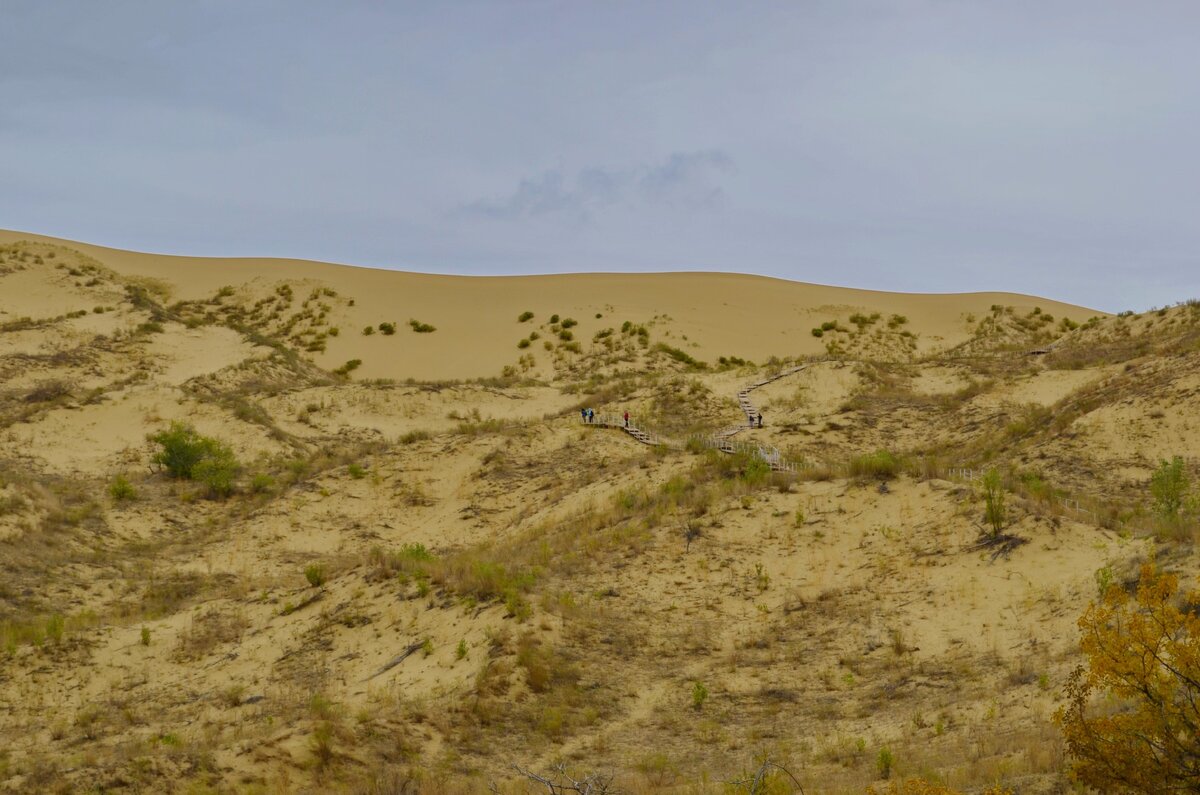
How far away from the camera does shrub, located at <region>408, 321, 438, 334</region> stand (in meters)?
56.1

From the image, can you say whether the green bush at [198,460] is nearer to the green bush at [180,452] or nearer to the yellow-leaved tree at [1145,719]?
the green bush at [180,452]

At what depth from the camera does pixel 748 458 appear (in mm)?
22422

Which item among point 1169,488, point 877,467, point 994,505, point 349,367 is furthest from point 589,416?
point 349,367

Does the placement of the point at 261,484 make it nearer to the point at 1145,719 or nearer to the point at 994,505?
the point at 994,505

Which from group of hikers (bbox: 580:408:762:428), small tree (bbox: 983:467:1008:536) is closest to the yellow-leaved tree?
small tree (bbox: 983:467:1008:536)

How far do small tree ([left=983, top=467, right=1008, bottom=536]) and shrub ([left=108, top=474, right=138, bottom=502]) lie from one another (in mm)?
19349

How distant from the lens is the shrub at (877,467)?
20188mm

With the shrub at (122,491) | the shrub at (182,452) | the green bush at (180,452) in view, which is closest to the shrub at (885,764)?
the shrub at (122,491)

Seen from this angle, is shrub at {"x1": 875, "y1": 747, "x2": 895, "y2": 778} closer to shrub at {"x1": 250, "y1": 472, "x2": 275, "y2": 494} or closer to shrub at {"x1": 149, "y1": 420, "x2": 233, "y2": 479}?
shrub at {"x1": 250, "y1": 472, "x2": 275, "y2": 494}

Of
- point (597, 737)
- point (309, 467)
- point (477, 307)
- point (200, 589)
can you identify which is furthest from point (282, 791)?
point (477, 307)

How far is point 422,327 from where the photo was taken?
56438 mm

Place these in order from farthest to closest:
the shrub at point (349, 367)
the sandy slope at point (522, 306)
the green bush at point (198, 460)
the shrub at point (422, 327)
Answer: the shrub at point (422, 327) < the sandy slope at point (522, 306) < the shrub at point (349, 367) < the green bush at point (198, 460)

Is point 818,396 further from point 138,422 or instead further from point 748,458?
point 138,422

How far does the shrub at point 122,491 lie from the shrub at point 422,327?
2917cm
